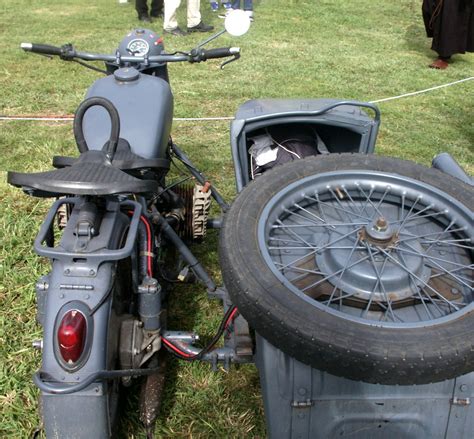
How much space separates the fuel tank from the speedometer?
289 millimetres

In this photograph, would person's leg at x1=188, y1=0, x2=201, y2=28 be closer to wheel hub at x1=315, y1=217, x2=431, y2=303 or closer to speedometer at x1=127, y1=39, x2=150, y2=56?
speedometer at x1=127, y1=39, x2=150, y2=56

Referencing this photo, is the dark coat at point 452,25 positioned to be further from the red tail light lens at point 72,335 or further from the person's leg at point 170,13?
the red tail light lens at point 72,335

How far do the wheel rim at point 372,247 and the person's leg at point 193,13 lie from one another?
7246 millimetres

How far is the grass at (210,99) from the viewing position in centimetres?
246

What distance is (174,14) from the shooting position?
8.36 meters

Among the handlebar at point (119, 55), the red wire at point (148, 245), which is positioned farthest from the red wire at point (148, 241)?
the handlebar at point (119, 55)

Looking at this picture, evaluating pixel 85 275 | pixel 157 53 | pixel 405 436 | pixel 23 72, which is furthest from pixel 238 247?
pixel 23 72

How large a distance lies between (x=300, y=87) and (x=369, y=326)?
517cm

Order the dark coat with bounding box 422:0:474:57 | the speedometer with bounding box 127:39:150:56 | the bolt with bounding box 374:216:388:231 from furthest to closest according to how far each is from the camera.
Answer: the dark coat with bounding box 422:0:474:57
the speedometer with bounding box 127:39:150:56
the bolt with bounding box 374:216:388:231

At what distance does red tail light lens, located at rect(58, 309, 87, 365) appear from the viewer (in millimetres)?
1700

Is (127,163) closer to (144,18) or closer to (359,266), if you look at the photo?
(359,266)

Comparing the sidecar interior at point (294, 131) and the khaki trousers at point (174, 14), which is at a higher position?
the sidecar interior at point (294, 131)

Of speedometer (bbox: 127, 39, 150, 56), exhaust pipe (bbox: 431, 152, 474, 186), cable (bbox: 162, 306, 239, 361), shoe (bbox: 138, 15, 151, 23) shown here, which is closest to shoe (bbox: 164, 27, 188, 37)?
shoe (bbox: 138, 15, 151, 23)

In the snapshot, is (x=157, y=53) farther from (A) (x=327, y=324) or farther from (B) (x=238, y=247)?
(A) (x=327, y=324)
